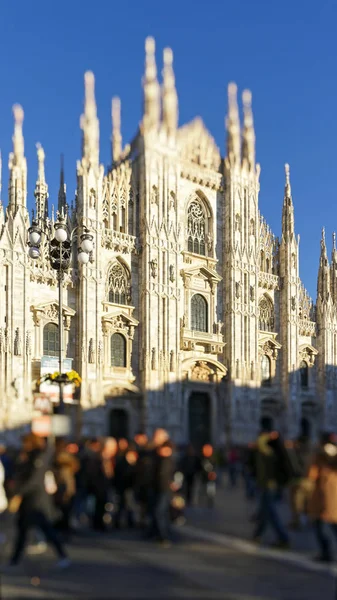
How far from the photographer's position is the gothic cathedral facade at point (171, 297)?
1358 inches

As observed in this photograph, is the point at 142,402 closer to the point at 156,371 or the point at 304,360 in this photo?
the point at 156,371

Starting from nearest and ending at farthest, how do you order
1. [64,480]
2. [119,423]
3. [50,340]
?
[64,480]
[50,340]
[119,423]

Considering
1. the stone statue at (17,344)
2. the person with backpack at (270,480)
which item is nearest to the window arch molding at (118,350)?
the stone statue at (17,344)

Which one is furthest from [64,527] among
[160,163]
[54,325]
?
[160,163]

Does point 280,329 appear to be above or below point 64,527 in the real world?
above

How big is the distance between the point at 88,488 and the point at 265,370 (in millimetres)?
30607

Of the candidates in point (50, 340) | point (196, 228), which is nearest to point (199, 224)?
point (196, 228)

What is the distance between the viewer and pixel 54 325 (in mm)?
34938

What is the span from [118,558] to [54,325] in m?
23.8

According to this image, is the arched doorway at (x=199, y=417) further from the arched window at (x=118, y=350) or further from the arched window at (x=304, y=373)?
the arched window at (x=304, y=373)

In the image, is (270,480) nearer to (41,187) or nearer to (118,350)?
(118,350)

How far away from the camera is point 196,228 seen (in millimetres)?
41844

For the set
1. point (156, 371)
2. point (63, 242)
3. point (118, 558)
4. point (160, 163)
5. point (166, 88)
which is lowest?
point (118, 558)

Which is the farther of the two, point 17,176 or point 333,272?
point 333,272
